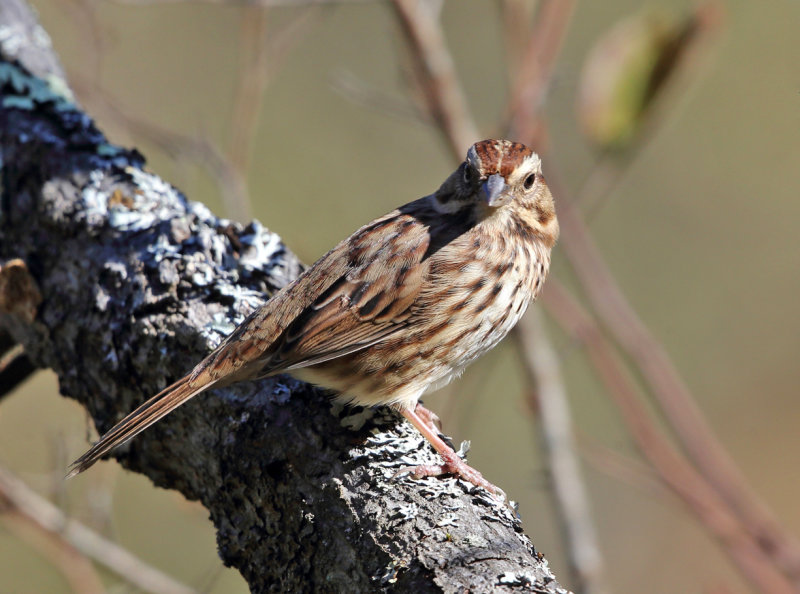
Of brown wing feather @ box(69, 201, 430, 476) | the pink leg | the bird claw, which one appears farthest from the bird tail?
the pink leg

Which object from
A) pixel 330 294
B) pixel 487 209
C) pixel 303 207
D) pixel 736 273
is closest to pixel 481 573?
pixel 330 294

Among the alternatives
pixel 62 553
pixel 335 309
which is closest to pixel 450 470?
pixel 335 309

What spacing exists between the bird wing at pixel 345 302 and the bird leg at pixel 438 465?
293mm

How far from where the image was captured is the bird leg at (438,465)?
2.22 m

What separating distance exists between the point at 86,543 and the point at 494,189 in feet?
6.78

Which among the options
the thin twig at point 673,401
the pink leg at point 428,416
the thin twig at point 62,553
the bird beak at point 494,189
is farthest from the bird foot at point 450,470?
the thin twig at point 62,553

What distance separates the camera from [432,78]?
373 centimetres

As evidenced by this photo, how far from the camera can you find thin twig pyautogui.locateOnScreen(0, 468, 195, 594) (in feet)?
10.6

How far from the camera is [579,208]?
570cm

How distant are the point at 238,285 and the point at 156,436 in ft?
1.97

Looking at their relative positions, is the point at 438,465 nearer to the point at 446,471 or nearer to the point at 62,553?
the point at 446,471

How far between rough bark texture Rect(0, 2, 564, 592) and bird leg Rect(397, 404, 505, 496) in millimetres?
50

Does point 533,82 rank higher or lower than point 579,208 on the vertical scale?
lower

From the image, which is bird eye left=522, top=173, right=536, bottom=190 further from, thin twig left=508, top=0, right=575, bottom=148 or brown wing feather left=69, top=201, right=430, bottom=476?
thin twig left=508, top=0, right=575, bottom=148
